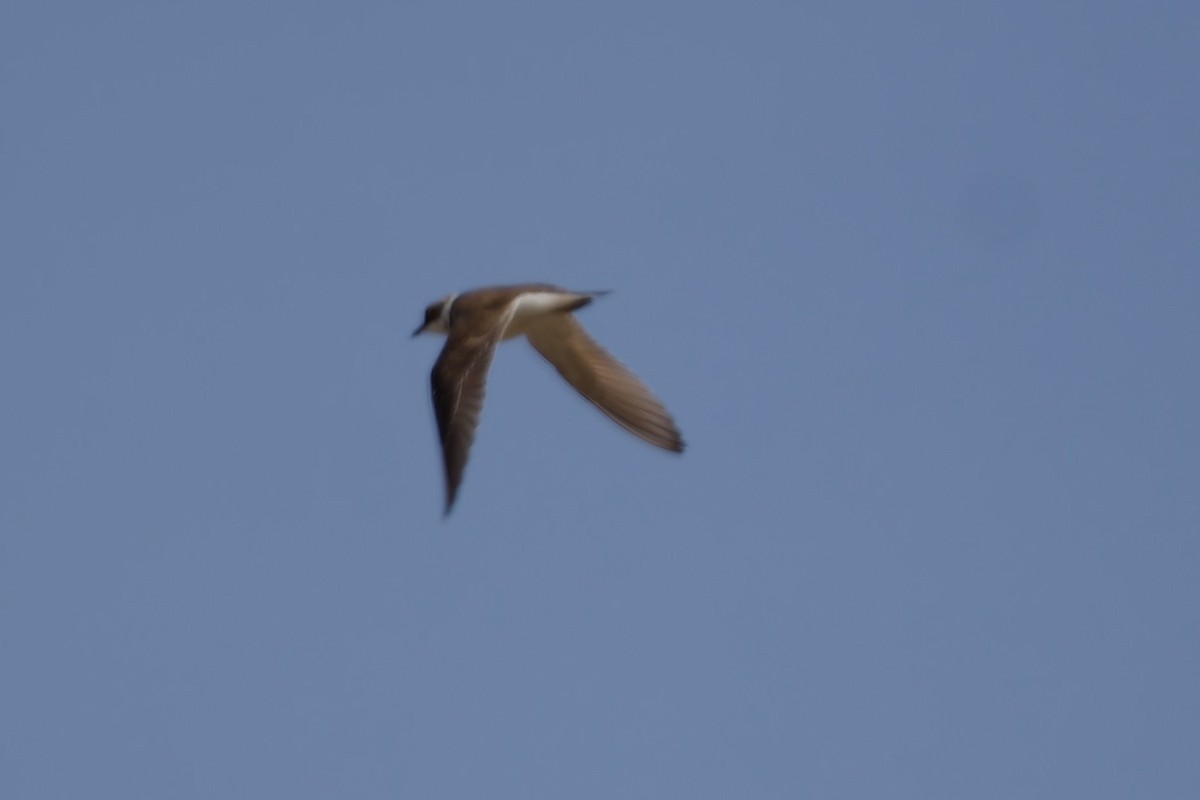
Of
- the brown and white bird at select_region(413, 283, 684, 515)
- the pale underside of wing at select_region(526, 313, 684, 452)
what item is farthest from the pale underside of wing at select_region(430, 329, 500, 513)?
the pale underside of wing at select_region(526, 313, 684, 452)

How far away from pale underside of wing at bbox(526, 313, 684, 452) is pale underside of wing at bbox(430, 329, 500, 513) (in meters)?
1.62

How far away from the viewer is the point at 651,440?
40.7 ft

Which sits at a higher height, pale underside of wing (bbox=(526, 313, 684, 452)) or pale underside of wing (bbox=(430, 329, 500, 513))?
pale underside of wing (bbox=(526, 313, 684, 452))

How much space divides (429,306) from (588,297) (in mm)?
1166

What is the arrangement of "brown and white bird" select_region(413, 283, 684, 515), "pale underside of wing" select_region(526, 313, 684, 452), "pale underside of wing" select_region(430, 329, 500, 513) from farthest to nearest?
"pale underside of wing" select_region(526, 313, 684, 452)
"brown and white bird" select_region(413, 283, 684, 515)
"pale underside of wing" select_region(430, 329, 500, 513)

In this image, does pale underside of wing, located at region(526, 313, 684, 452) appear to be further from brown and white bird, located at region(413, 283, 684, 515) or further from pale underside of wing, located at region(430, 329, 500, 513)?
pale underside of wing, located at region(430, 329, 500, 513)

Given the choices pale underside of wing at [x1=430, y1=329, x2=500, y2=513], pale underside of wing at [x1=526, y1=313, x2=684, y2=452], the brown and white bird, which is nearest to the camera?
pale underside of wing at [x1=430, y1=329, x2=500, y2=513]

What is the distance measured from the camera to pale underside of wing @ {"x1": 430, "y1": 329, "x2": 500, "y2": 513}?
32.5ft

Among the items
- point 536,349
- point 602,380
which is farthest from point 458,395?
point 536,349

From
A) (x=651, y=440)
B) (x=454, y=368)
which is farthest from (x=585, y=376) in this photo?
(x=454, y=368)

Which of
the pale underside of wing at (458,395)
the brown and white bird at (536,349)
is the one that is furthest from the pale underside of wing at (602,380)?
the pale underside of wing at (458,395)

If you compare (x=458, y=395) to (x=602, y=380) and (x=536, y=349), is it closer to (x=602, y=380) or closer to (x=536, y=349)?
(x=602, y=380)

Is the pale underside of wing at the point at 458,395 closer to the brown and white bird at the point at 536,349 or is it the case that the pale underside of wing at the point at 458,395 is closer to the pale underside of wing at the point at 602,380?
the brown and white bird at the point at 536,349

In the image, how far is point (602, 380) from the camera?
12.6 meters
